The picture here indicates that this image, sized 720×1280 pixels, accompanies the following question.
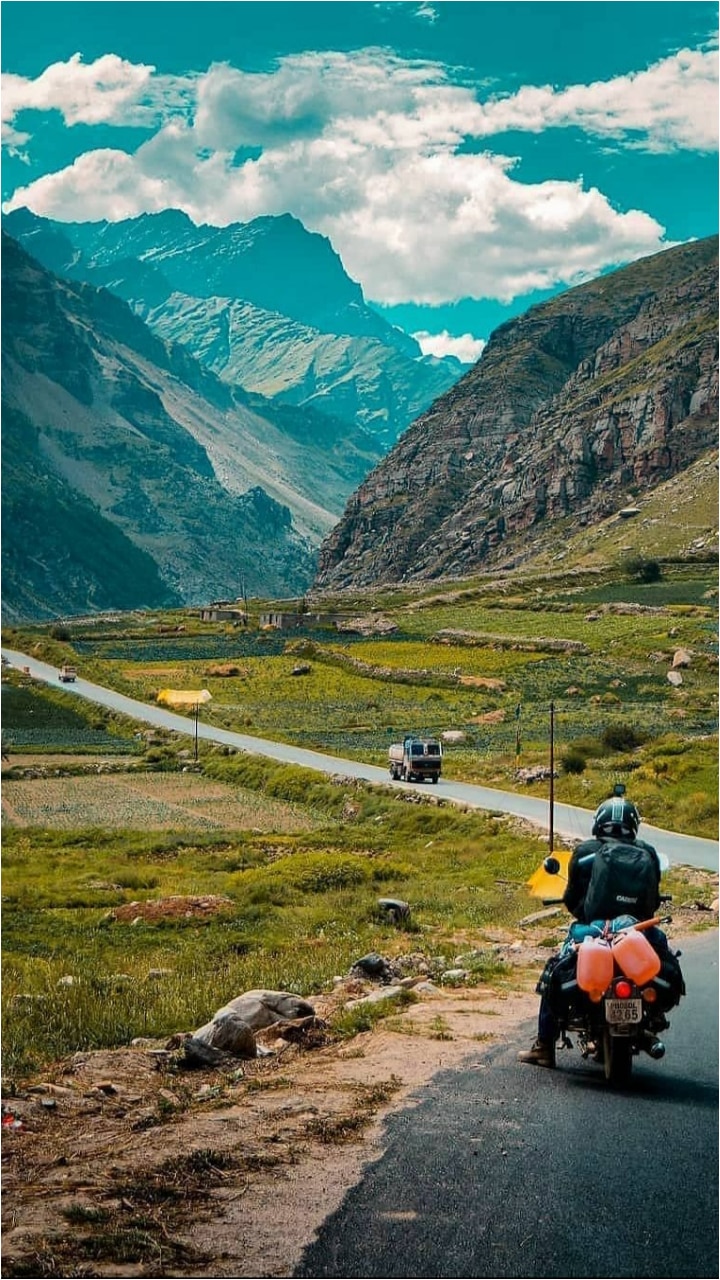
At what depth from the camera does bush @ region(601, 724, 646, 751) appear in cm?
5416

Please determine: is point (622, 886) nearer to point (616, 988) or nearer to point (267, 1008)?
point (616, 988)

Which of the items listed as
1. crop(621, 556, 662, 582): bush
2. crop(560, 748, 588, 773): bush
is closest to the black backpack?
crop(560, 748, 588, 773): bush

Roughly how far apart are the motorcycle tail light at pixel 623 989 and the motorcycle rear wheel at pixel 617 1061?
0.83 meters

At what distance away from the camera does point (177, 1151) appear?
8945 mm

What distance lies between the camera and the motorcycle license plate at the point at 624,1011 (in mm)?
9711

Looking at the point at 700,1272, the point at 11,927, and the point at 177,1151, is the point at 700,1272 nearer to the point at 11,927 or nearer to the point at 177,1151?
the point at 177,1151

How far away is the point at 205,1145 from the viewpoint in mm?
9141

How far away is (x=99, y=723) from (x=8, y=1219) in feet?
267

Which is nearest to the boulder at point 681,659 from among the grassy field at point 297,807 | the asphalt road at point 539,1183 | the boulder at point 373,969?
the grassy field at point 297,807

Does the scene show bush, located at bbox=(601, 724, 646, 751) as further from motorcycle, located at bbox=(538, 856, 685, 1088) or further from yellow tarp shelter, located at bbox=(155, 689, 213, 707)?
motorcycle, located at bbox=(538, 856, 685, 1088)

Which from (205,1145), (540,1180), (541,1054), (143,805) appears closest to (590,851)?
(541,1054)

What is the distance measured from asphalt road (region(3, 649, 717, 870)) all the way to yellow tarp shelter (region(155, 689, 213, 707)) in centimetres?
97

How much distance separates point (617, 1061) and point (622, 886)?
4.83 feet

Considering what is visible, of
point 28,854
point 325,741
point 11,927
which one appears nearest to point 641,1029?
point 11,927
